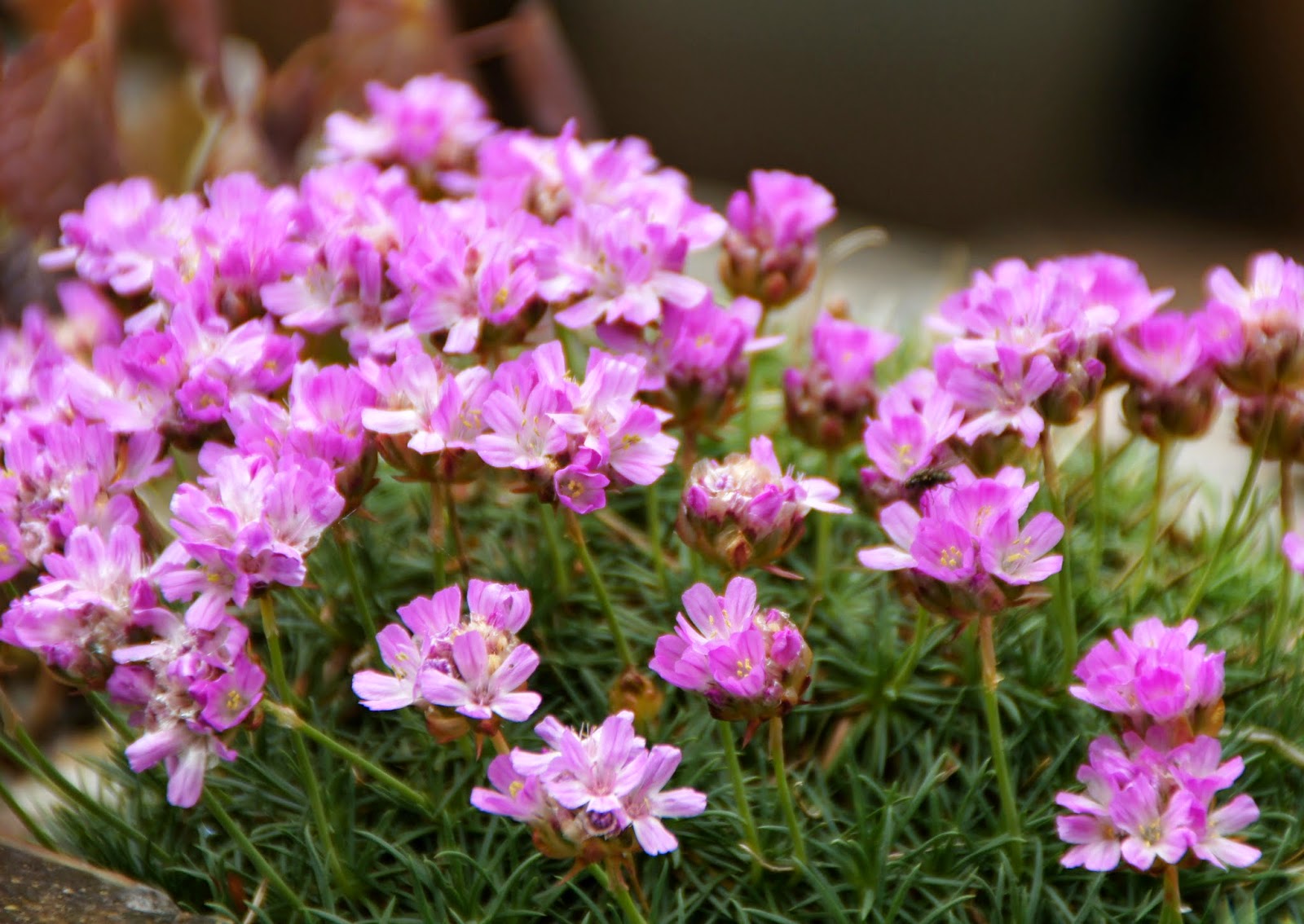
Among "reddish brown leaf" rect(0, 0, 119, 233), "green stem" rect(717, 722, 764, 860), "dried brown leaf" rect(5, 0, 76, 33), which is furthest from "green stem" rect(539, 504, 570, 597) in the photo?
"dried brown leaf" rect(5, 0, 76, 33)

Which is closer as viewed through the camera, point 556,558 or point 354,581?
point 354,581

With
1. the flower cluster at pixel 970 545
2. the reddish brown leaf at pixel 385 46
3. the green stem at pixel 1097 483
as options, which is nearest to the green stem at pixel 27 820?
the flower cluster at pixel 970 545

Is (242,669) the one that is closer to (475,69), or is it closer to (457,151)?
(457,151)

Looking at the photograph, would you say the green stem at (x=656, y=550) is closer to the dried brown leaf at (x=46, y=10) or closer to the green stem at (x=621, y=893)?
the green stem at (x=621, y=893)

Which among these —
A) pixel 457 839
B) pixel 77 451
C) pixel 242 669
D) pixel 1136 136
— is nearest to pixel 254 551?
pixel 242 669

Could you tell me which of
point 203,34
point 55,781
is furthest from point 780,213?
point 203,34

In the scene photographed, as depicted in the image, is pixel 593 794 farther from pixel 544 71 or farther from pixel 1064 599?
pixel 544 71
